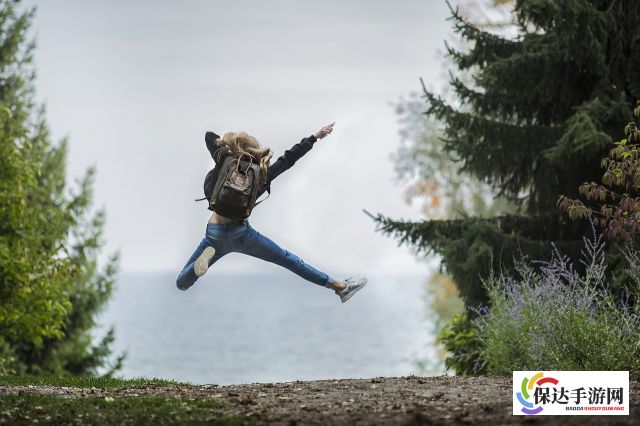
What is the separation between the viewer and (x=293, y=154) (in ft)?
27.8

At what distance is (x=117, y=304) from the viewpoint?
125938 mm

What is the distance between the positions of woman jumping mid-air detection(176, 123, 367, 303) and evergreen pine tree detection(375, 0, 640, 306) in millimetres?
4119

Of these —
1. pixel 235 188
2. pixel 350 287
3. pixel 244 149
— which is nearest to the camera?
pixel 235 188

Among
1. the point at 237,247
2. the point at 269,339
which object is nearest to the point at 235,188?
the point at 237,247

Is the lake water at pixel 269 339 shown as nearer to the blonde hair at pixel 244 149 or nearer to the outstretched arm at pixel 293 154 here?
the outstretched arm at pixel 293 154

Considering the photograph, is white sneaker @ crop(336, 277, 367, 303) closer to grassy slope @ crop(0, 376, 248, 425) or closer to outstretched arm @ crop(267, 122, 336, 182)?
outstretched arm @ crop(267, 122, 336, 182)

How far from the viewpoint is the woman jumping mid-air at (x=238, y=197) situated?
8031 millimetres

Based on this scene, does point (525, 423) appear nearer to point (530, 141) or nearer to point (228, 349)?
point (530, 141)

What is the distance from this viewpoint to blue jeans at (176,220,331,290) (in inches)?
324

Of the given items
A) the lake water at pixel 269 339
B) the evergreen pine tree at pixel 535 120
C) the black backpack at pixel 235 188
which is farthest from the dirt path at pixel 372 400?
the lake water at pixel 269 339

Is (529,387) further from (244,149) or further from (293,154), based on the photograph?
(244,149)

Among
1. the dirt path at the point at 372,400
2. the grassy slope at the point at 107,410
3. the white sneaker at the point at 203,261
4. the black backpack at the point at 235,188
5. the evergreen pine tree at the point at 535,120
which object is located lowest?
the grassy slope at the point at 107,410

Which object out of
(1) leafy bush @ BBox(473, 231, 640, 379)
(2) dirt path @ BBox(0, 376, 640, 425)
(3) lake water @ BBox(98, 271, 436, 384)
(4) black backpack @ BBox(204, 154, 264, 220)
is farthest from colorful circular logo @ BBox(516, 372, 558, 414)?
(3) lake water @ BBox(98, 271, 436, 384)

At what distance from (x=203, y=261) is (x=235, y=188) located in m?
0.73
